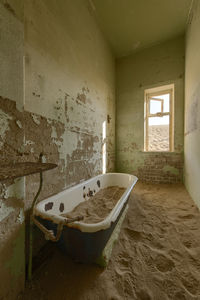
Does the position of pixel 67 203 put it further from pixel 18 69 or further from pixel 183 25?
pixel 183 25

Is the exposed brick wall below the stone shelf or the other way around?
below

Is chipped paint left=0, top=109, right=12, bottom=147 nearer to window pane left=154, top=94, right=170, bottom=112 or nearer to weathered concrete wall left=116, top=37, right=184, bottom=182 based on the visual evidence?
weathered concrete wall left=116, top=37, right=184, bottom=182

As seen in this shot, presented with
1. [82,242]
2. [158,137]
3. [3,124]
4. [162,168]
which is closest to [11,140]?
[3,124]

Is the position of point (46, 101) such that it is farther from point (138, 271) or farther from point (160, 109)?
point (160, 109)

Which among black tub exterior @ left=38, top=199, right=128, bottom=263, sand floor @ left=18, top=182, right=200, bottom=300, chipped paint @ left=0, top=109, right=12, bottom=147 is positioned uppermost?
chipped paint @ left=0, top=109, right=12, bottom=147

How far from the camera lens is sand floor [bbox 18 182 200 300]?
2.52ft

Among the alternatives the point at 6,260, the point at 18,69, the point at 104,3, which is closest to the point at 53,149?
the point at 18,69

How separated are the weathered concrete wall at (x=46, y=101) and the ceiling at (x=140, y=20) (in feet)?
0.85

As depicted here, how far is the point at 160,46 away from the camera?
2.86 m

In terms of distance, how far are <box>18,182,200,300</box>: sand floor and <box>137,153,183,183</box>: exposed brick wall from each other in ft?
5.01

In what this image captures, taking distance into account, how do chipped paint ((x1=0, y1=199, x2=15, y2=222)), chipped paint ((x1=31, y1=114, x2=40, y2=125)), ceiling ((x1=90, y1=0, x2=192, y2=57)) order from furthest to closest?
1. ceiling ((x1=90, y1=0, x2=192, y2=57))
2. chipped paint ((x1=31, y1=114, x2=40, y2=125))
3. chipped paint ((x1=0, y1=199, x2=15, y2=222))

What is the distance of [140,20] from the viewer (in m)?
2.29

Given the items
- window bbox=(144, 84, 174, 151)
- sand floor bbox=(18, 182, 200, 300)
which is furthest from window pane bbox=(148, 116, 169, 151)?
sand floor bbox=(18, 182, 200, 300)

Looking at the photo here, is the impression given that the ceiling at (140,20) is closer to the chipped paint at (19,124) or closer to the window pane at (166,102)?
the window pane at (166,102)
